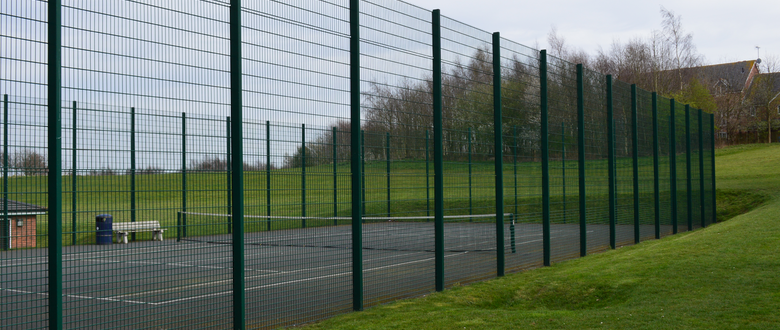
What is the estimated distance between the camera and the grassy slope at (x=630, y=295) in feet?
19.2

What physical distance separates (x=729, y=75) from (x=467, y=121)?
67307mm

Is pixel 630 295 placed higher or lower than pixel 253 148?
lower

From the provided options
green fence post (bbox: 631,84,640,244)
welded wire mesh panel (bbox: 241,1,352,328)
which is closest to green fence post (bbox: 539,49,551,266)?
green fence post (bbox: 631,84,640,244)

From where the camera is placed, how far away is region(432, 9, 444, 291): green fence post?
7742 millimetres

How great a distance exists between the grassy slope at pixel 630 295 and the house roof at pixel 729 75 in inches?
1884

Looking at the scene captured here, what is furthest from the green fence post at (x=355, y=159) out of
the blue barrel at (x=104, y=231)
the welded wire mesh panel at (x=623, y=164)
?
the welded wire mesh panel at (x=623, y=164)

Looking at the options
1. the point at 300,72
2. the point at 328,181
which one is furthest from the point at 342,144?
the point at 300,72

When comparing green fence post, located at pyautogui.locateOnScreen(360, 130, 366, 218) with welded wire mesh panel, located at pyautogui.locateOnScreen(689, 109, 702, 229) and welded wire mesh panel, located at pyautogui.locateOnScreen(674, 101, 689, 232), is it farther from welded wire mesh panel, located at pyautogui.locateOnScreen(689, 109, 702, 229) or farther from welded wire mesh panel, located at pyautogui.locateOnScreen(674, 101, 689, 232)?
welded wire mesh panel, located at pyautogui.locateOnScreen(689, 109, 702, 229)

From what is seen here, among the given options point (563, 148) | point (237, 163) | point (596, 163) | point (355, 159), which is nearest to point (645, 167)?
point (596, 163)

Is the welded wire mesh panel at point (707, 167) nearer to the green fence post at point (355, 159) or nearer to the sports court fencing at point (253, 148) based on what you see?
the sports court fencing at point (253, 148)

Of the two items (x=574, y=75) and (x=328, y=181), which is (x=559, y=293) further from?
(x=574, y=75)

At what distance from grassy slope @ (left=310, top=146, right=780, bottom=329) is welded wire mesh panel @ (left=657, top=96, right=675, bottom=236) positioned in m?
4.01

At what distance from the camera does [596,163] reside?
12086mm

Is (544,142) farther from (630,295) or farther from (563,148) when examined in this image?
(630,295)
